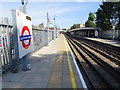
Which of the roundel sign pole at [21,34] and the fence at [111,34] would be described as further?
the fence at [111,34]

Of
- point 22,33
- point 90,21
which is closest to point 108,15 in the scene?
point 90,21

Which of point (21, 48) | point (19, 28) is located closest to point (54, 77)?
point (21, 48)

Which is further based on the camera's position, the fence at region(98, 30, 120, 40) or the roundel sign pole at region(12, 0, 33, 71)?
the fence at region(98, 30, 120, 40)

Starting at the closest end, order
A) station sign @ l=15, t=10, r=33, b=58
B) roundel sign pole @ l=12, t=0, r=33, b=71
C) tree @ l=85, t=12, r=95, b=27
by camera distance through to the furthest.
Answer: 1. roundel sign pole @ l=12, t=0, r=33, b=71
2. station sign @ l=15, t=10, r=33, b=58
3. tree @ l=85, t=12, r=95, b=27

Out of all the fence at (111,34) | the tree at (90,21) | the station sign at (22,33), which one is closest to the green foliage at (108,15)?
the fence at (111,34)

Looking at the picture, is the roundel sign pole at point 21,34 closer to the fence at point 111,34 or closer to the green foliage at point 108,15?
the fence at point 111,34

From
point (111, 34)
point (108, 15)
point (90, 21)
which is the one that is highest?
point (90, 21)

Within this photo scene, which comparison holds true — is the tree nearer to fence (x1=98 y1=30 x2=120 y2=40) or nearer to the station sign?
fence (x1=98 y1=30 x2=120 y2=40)

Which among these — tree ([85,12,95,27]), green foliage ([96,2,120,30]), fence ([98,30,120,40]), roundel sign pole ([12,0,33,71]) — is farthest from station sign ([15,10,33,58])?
tree ([85,12,95,27])

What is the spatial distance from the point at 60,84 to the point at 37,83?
87cm

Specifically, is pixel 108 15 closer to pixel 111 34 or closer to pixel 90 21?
pixel 111 34

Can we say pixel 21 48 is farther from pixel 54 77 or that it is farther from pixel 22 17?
pixel 54 77

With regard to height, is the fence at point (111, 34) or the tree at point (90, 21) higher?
the tree at point (90, 21)

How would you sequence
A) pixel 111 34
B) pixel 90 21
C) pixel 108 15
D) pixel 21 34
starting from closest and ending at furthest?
1. pixel 21 34
2. pixel 111 34
3. pixel 108 15
4. pixel 90 21
